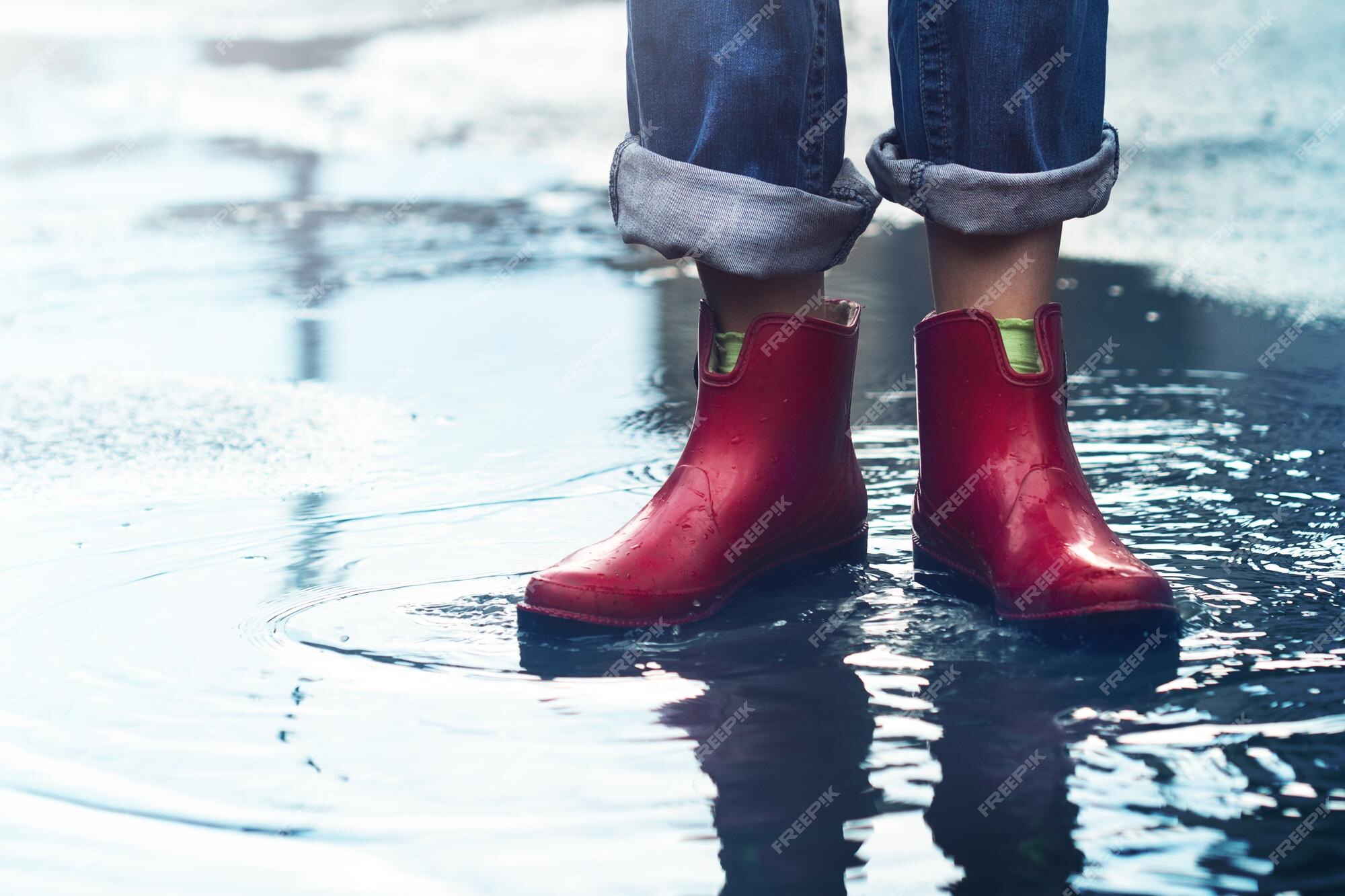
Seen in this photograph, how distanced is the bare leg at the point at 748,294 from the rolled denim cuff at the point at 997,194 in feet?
0.38

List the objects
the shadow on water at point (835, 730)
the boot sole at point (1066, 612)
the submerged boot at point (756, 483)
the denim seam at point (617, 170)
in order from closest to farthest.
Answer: the shadow on water at point (835, 730) < the boot sole at point (1066, 612) < the submerged boot at point (756, 483) < the denim seam at point (617, 170)

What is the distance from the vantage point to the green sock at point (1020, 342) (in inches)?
46.5

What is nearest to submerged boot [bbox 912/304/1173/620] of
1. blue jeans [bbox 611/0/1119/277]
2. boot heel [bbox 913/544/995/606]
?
boot heel [bbox 913/544/995/606]

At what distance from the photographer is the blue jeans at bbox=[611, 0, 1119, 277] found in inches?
44.8

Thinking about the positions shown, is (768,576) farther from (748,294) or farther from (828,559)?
(748,294)

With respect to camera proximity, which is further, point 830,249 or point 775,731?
point 830,249

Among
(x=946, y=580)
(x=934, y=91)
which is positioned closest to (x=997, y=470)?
(x=946, y=580)

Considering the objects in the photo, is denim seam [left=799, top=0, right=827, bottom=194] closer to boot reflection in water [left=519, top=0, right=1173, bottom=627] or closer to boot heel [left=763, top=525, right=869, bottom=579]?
boot reflection in water [left=519, top=0, right=1173, bottom=627]

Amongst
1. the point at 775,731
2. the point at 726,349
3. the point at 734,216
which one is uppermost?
the point at 734,216

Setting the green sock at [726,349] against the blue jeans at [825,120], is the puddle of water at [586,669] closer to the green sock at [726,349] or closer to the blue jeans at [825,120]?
the green sock at [726,349]

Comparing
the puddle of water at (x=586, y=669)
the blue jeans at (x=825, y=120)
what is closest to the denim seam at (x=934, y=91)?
the blue jeans at (x=825, y=120)

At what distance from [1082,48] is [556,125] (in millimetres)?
5909

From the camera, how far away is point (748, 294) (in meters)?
1.23

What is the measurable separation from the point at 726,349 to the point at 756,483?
131mm
